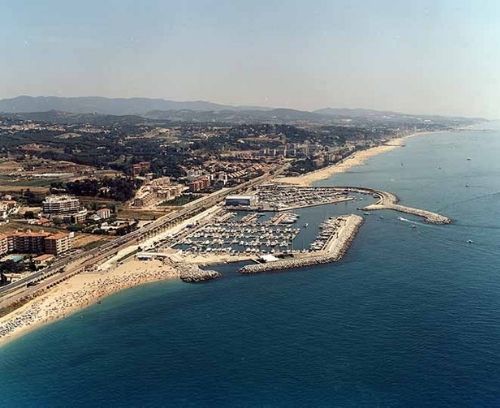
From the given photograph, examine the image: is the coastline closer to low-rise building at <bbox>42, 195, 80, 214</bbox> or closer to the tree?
the tree

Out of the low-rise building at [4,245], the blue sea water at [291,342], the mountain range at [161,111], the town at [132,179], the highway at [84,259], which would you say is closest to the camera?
the blue sea water at [291,342]

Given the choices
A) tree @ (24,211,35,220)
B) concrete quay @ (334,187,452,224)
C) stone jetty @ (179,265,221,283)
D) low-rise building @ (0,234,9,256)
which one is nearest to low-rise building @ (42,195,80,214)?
tree @ (24,211,35,220)

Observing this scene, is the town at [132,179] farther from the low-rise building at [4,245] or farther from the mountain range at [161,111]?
the mountain range at [161,111]

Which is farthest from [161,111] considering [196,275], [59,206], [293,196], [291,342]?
[291,342]

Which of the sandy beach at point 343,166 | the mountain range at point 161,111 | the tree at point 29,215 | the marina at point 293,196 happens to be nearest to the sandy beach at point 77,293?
the tree at point 29,215

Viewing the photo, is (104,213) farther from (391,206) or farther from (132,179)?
(391,206)

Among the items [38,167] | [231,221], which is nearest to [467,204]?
[231,221]
